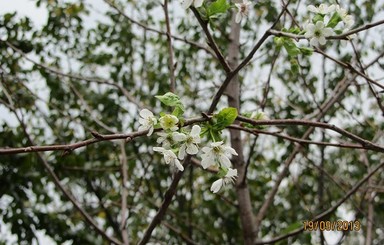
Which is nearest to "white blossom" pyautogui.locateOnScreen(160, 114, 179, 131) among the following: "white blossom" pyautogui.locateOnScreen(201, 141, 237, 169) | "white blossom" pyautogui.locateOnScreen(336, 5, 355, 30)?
"white blossom" pyautogui.locateOnScreen(201, 141, 237, 169)

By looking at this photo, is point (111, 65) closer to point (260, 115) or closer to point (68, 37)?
point (68, 37)

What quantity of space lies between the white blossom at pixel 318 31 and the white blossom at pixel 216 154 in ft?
1.29

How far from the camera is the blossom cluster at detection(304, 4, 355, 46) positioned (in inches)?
47.3

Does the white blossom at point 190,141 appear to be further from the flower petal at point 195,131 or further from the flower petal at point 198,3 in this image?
the flower petal at point 198,3

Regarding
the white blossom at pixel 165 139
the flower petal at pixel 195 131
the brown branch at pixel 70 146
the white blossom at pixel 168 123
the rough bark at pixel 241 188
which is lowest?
the brown branch at pixel 70 146

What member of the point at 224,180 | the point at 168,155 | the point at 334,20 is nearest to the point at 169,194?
the point at 224,180

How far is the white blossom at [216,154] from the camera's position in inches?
42.2

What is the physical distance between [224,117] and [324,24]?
1.38 feet

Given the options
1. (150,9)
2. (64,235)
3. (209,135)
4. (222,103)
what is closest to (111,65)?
(150,9)

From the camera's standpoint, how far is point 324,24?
1219mm

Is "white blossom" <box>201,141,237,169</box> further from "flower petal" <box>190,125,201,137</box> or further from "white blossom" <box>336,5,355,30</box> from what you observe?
"white blossom" <box>336,5,355,30</box>
